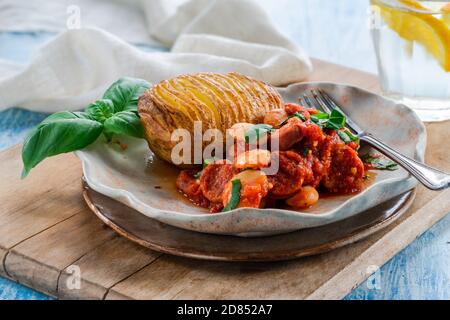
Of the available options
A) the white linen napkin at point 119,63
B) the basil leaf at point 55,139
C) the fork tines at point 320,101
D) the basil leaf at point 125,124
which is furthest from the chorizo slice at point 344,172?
the white linen napkin at point 119,63

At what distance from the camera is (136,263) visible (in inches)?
96.7

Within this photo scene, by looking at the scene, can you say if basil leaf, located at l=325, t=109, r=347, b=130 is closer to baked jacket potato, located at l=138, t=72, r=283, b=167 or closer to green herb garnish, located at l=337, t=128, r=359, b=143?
green herb garnish, located at l=337, t=128, r=359, b=143

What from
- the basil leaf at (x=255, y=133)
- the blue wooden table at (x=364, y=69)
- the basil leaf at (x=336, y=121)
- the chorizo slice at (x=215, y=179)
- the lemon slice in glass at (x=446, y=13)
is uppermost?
the lemon slice in glass at (x=446, y=13)

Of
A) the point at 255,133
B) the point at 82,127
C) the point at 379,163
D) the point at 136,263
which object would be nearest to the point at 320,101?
the point at 379,163

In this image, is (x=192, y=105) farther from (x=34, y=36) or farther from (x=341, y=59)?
(x=34, y=36)

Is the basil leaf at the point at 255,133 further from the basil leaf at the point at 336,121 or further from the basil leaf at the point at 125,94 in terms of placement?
the basil leaf at the point at 125,94

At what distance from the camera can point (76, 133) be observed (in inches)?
114

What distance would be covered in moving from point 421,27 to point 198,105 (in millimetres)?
1204

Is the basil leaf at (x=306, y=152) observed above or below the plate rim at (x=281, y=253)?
above

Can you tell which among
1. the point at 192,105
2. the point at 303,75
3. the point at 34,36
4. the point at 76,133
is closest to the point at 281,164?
the point at 192,105

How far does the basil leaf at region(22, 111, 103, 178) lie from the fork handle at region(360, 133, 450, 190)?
1.11 metres

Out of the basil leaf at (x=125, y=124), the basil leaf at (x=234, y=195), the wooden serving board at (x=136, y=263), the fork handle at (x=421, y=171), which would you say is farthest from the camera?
the basil leaf at (x=125, y=124)

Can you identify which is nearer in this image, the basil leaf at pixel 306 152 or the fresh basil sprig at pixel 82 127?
the basil leaf at pixel 306 152

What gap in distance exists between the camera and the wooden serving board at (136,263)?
7.58ft
